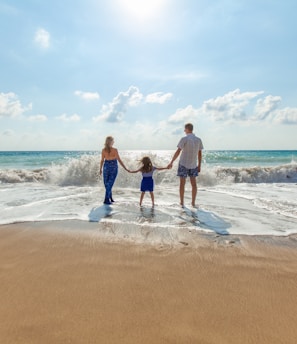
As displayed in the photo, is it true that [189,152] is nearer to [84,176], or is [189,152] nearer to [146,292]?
[146,292]

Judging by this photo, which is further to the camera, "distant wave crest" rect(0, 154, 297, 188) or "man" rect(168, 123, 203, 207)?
"distant wave crest" rect(0, 154, 297, 188)

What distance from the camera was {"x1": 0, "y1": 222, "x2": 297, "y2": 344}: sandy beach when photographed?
6.50ft

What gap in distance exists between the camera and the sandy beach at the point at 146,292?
6.50 feet

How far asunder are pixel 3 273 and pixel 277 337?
2616 millimetres

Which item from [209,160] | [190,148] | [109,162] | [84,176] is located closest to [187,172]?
[190,148]

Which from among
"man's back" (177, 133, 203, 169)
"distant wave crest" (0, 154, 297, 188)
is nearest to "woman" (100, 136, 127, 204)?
"man's back" (177, 133, 203, 169)

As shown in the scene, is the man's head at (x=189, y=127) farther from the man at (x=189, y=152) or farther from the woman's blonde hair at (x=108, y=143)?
the woman's blonde hair at (x=108, y=143)

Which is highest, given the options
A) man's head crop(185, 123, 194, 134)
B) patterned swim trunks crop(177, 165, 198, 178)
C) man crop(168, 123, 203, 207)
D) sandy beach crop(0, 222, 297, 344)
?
man's head crop(185, 123, 194, 134)

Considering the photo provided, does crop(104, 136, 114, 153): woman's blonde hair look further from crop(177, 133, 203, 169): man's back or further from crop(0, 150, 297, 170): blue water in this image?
crop(0, 150, 297, 170): blue water

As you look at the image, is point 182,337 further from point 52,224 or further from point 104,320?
point 52,224

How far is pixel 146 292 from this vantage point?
252cm

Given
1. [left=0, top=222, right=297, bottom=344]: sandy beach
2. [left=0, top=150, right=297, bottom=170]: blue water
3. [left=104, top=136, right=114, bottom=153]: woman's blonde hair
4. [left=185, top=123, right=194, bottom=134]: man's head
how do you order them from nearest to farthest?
1. [left=0, top=222, right=297, bottom=344]: sandy beach
2. [left=185, top=123, right=194, bottom=134]: man's head
3. [left=104, top=136, right=114, bottom=153]: woman's blonde hair
4. [left=0, top=150, right=297, bottom=170]: blue water

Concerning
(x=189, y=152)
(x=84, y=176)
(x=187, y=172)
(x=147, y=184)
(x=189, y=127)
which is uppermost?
(x=189, y=127)

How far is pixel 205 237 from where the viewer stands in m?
4.22
